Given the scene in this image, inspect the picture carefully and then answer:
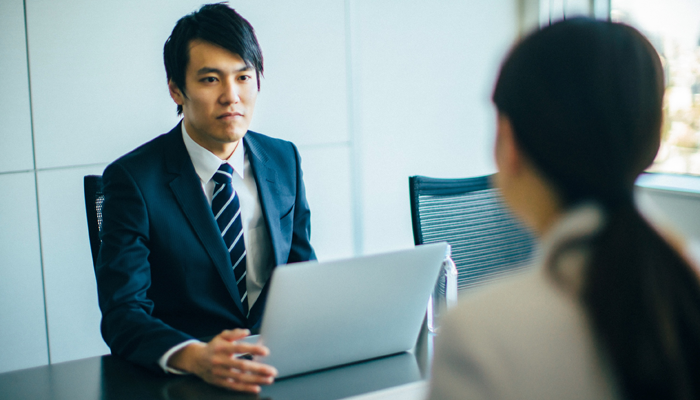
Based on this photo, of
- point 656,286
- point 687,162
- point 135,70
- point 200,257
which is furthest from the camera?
point 687,162

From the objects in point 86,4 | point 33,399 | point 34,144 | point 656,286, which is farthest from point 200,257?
point 86,4

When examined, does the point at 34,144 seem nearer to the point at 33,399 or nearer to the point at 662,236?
the point at 33,399

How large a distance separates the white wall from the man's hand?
169 centimetres

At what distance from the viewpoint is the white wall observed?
2328 millimetres

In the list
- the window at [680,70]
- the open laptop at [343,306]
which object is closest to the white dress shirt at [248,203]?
the open laptop at [343,306]

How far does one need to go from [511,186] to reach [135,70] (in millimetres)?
2295

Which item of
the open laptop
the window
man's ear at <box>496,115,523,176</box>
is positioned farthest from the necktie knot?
the window

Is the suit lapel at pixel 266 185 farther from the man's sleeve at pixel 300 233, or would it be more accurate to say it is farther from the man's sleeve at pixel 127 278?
the man's sleeve at pixel 127 278

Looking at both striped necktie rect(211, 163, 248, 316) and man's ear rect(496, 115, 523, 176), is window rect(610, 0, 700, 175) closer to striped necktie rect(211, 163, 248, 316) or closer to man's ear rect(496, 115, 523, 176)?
striped necktie rect(211, 163, 248, 316)

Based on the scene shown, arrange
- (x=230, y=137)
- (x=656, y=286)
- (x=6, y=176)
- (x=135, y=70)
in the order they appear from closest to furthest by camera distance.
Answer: (x=656, y=286) < (x=230, y=137) < (x=6, y=176) < (x=135, y=70)

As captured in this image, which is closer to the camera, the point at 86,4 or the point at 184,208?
the point at 184,208

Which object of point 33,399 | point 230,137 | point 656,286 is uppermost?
point 230,137

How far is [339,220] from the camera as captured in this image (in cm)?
310

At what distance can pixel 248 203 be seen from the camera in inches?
66.2
